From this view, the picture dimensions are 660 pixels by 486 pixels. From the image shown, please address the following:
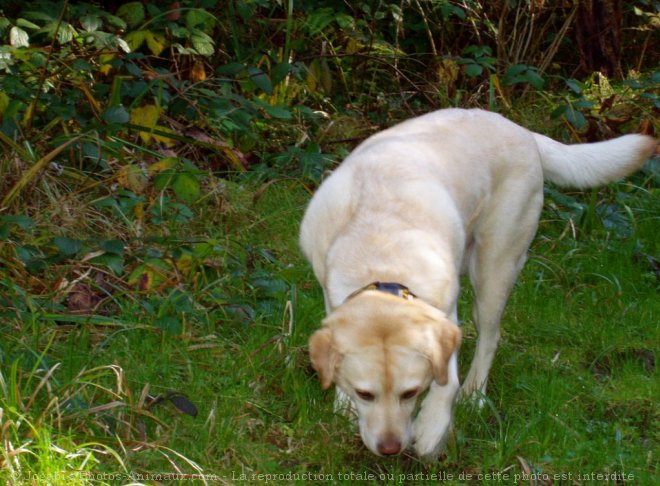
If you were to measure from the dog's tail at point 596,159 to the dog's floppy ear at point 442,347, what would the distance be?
5.14ft

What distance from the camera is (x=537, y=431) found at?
4.02 meters

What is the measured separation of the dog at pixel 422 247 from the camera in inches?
140

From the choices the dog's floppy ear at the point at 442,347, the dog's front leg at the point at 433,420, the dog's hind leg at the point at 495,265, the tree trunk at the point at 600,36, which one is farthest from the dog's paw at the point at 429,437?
the tree trunk at the point at 600,36

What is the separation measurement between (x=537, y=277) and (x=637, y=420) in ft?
4.80

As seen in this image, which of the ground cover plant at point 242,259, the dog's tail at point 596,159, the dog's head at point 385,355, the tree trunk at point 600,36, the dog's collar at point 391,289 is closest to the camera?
the dog's head at point 385,355

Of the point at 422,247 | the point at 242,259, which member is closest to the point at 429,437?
the point at 422,247

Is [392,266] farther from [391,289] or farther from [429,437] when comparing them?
[429,437]

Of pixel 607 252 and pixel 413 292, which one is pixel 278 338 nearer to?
pixel 413 292

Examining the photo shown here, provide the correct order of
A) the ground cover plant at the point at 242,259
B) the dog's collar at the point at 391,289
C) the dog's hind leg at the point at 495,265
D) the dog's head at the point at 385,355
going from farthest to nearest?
1. the dog's hind leg at the point at 495,265
2. the ground cover plant at the point at 242,259
3. the dog's collar at the point at 391,289
4. the dog's head at the point at 385,355

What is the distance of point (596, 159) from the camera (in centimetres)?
479

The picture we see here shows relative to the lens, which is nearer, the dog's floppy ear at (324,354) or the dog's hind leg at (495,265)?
the dog's floppy ear at (324,354)

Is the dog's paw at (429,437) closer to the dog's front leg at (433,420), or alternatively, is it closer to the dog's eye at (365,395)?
the dog's front leg at (433,420)

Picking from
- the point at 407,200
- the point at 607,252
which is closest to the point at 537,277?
the point at 607,252

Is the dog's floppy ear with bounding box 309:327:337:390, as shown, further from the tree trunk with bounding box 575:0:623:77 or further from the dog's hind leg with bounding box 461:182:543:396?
the tree trunk with bounding box 575:0:623:77
